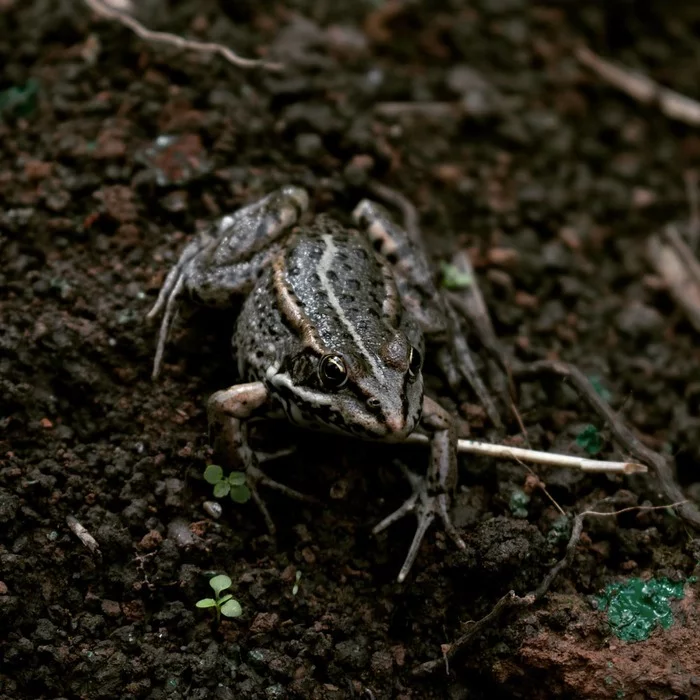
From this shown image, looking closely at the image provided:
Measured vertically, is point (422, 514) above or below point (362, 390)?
below

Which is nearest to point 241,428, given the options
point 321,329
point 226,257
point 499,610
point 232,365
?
point 232,365

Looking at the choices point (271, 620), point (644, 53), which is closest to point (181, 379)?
point (271, 620)

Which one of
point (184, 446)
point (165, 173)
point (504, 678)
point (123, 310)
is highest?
point (165, 173)

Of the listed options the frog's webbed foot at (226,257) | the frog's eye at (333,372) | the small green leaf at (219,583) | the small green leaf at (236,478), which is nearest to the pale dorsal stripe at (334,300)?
the frog's eye at (333,372)

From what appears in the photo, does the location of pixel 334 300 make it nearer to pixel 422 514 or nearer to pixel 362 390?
pixel 362 390

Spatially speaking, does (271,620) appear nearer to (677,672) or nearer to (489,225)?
(677,672)

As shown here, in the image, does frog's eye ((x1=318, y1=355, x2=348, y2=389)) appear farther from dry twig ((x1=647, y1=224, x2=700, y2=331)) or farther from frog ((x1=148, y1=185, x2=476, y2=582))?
dry twig ((x1=647, y1=224, x2=700, y2=331))
